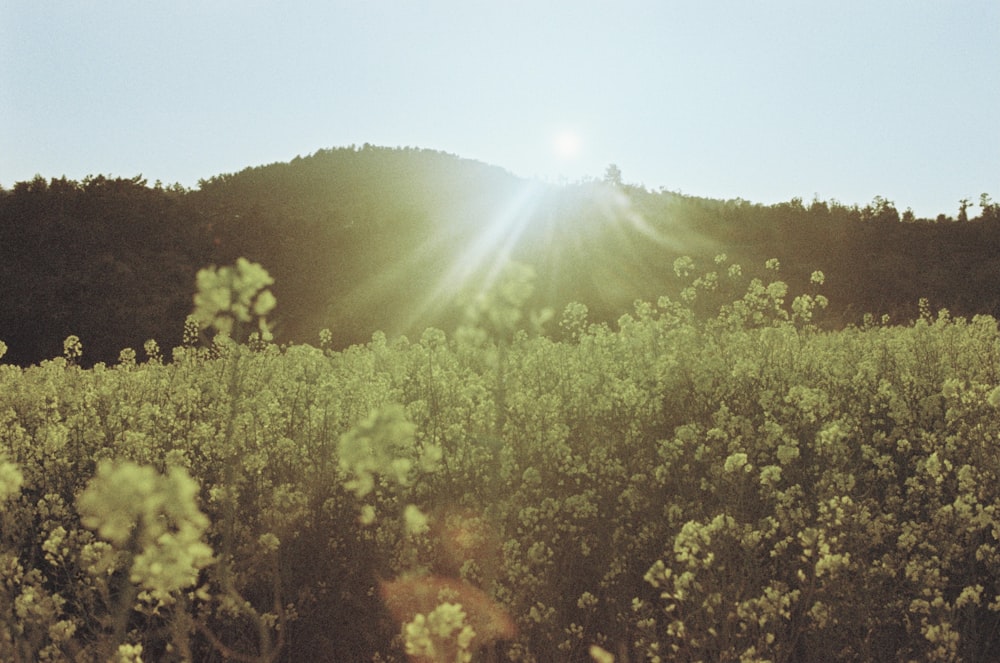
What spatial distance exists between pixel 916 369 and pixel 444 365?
4.71 m

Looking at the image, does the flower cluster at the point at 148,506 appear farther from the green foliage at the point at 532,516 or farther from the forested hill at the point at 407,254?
the forested hill at the point at 407,254

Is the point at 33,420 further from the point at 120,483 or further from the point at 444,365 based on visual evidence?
the point at 120,483

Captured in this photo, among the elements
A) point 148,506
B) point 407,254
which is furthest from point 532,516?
point 407,254

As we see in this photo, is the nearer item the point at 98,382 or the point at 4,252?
the point at 98,382

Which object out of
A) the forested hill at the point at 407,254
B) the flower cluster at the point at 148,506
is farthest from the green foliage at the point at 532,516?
the forested hill at the point at 407,254

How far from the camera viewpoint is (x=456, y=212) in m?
24.7

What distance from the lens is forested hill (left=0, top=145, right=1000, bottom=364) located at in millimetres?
15906

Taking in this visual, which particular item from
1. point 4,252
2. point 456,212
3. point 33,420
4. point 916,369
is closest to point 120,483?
point 33,420

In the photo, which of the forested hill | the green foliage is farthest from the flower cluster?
the forested hill

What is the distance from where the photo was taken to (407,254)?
67.1 ft

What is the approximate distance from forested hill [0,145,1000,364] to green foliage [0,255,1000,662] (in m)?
9.04

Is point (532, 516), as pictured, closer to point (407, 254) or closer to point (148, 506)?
point (148, 506)

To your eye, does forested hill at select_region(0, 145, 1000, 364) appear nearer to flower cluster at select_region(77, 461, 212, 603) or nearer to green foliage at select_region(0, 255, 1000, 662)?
green foliage at select_region(0, 255, 1000, 662)

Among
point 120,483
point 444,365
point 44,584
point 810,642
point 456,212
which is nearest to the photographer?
point 120,483
